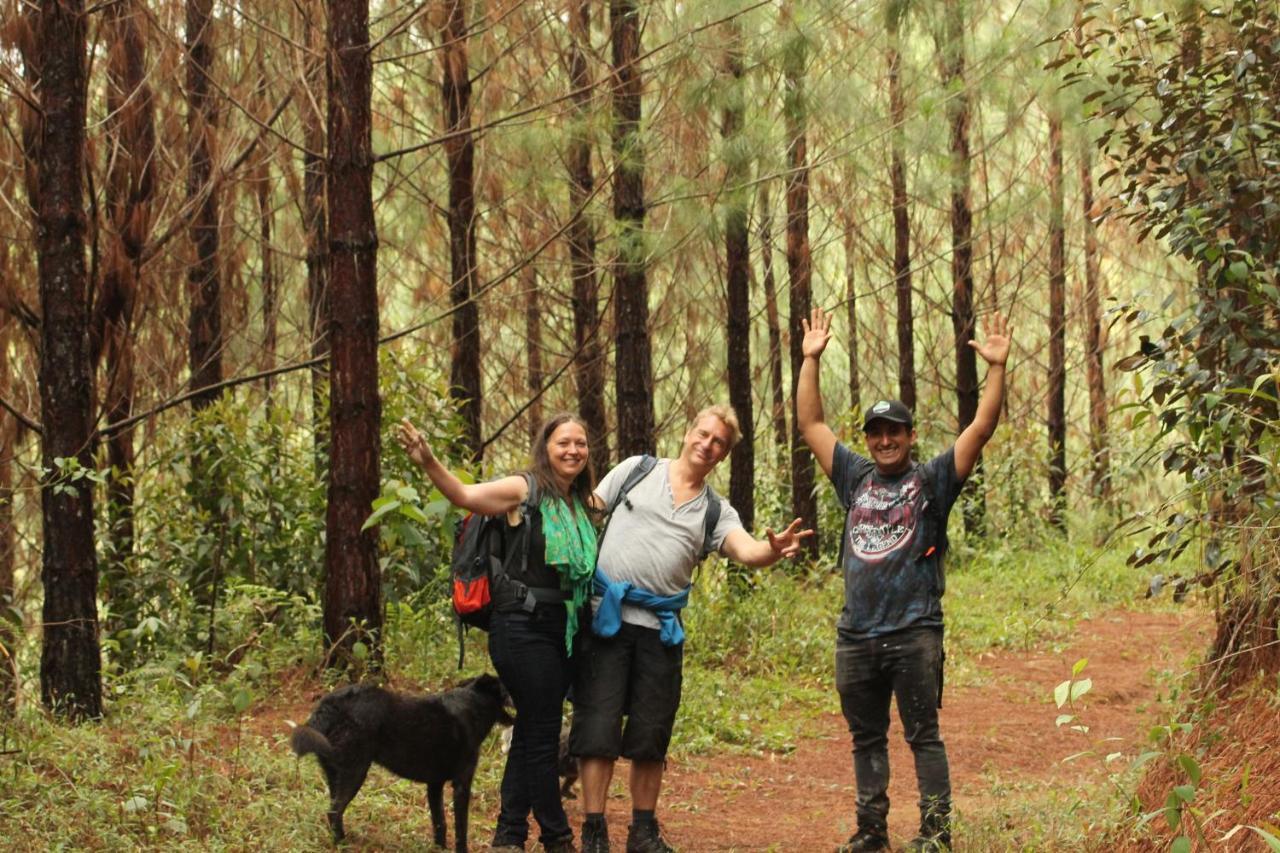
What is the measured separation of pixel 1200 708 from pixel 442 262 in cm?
1375

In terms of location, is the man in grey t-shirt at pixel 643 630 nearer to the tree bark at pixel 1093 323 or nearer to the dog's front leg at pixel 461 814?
the dog's front leg at pixel 461 814

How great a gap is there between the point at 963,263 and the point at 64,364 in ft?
46.4

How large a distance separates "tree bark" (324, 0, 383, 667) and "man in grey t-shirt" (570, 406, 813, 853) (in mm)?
2613

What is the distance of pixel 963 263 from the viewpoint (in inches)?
728

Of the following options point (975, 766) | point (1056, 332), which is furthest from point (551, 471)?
point (1056, 332)

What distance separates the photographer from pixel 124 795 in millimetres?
5355

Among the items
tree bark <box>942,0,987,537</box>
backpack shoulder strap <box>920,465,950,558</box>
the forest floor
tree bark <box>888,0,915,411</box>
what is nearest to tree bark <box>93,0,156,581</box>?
the forest floor

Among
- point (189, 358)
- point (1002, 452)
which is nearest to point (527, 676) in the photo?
point (189, 358)

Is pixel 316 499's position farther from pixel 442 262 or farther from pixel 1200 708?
pixel 442 262

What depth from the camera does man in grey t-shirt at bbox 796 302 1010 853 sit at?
5.29 metres

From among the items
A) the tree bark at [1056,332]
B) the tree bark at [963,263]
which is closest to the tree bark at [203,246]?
the tree bark at [963,263]

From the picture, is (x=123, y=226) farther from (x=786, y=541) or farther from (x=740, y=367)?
(x=740, y=367)

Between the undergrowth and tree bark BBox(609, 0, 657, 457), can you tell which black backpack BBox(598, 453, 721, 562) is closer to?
the undergrowth

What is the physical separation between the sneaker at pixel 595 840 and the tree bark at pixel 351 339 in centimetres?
273
